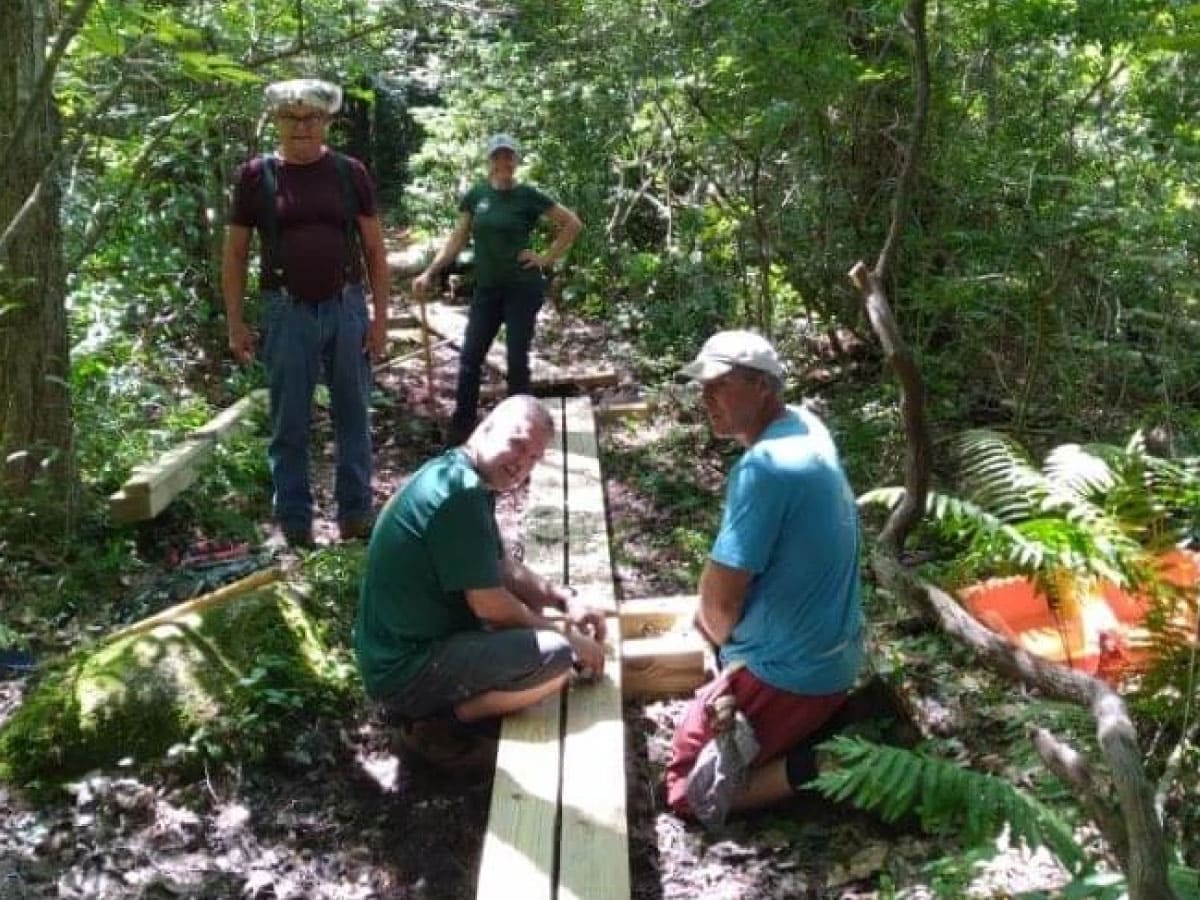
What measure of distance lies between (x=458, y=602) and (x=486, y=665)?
0.82 ft

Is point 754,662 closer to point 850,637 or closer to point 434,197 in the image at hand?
point 850,637

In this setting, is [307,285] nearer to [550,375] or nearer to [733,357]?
[733,357]

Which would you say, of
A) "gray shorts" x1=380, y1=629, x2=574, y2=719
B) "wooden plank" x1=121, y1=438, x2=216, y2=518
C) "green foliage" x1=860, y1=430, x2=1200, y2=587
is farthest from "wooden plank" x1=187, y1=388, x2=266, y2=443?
"green foliage" x1=860, y1=430, x2=1200, y2=587

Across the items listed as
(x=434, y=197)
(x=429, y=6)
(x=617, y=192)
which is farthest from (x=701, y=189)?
(x=434, y=197)

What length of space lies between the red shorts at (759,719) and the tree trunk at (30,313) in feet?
10.9

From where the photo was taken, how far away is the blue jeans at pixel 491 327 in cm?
775

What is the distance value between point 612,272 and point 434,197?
2.88m

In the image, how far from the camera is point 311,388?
568cm

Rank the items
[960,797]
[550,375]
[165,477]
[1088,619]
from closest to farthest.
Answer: [960,797] < [1088,619] < [165,477] < [550,375]

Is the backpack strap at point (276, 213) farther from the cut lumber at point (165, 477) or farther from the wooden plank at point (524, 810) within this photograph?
the wooden plank at point (524, 810)

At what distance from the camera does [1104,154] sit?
24.5 feet

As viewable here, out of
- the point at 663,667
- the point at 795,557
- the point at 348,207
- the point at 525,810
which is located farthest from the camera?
the point at 348,207

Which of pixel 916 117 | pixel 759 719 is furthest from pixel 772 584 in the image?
pixel 916 117

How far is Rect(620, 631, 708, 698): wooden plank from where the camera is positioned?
15.1 feet
